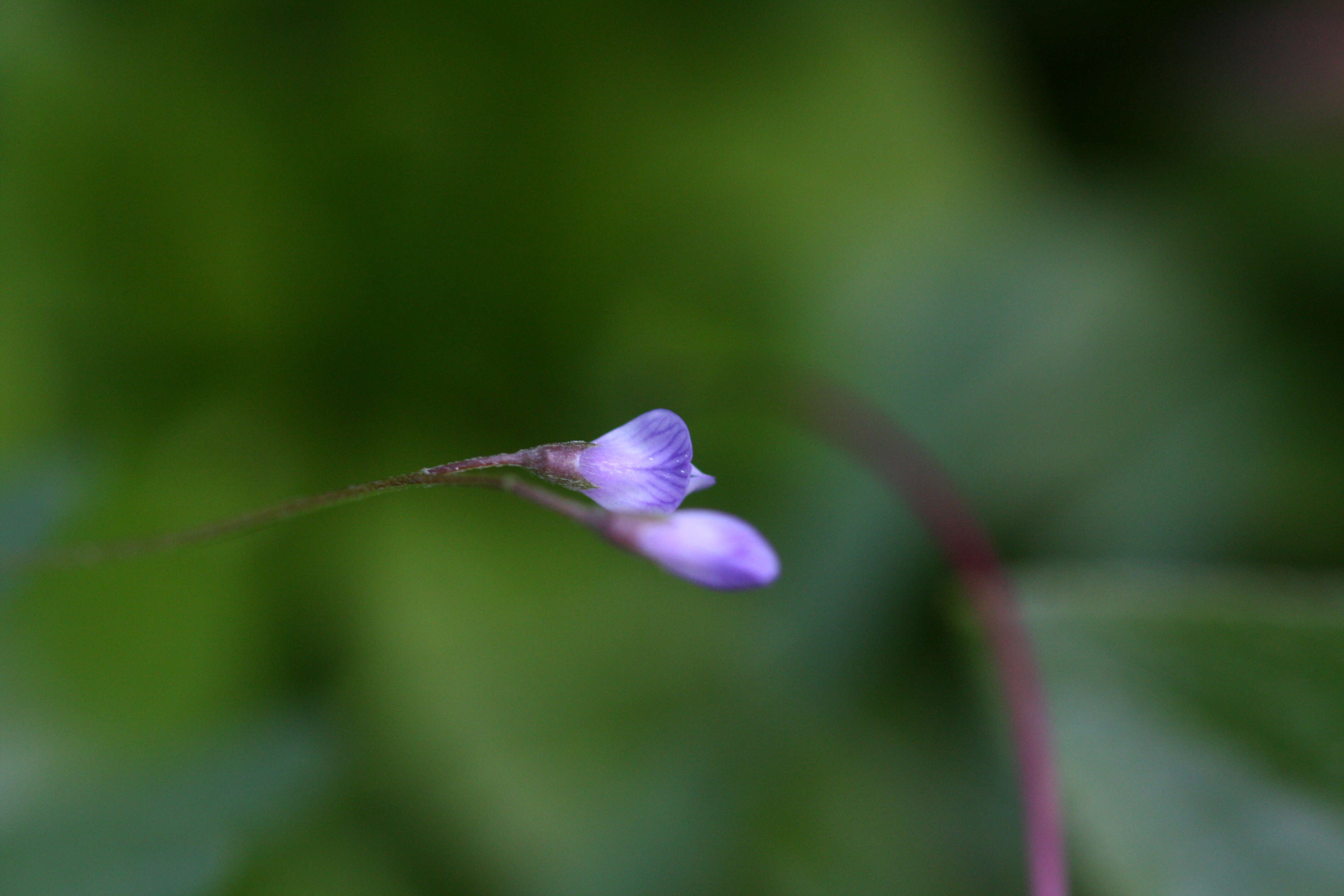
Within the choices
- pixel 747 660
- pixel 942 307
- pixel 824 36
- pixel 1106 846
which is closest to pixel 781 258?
pixel 942 307

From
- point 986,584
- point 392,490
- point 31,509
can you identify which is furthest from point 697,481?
point 986,584

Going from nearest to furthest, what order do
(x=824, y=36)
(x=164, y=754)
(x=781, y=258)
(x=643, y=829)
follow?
(x=164, y=754) < (x=643, y=829) < (x=781, y=258) < (x=824, y=36)

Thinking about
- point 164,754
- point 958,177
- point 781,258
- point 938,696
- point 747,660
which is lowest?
point 164,754

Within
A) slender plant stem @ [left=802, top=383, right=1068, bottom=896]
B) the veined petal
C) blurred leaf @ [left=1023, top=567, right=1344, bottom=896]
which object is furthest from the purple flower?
blurred leaf @ [left=1023, top=567, right=1344, bottom=896]

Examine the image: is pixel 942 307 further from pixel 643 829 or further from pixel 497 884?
pixel 497 884

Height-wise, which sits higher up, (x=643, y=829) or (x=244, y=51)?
(x=244, y=51)

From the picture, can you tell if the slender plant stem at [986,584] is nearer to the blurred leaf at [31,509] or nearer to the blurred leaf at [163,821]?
the blurred leaf at [163,821]

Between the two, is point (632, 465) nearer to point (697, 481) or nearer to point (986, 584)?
point (697, 481)

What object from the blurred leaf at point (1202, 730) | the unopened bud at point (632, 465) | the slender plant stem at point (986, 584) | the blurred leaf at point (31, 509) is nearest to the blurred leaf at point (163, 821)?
the blurred leaf at point (31, 509)
